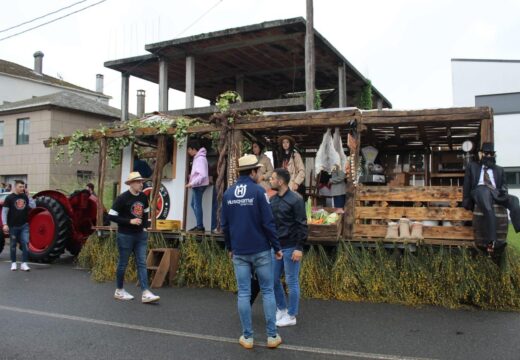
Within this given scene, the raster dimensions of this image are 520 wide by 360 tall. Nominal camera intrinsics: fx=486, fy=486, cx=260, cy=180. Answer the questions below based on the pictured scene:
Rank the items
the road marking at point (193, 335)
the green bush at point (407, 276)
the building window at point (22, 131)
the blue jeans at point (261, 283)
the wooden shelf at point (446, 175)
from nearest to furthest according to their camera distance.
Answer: the road marking at point (193, 335)
the blue jeans at point (261, 283)
the green bush at point (407, 276)
the wooden shelf at point (446, 175)
the building window at point (22, 131)

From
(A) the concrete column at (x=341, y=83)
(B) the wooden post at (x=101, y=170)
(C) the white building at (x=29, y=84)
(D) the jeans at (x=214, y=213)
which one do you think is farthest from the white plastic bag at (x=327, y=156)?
(C) the white building at (x=29, y=84)

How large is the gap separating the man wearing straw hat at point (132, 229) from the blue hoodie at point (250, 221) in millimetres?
2364

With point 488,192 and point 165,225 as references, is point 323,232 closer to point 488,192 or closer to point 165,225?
point 488,192

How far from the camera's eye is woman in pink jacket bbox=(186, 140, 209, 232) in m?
8.69

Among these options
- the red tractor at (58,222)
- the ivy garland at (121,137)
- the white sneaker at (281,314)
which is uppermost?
the ivy garland at (121,137)

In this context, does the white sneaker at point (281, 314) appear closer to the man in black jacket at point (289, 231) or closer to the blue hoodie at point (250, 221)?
the man in black jacket at point (289, 231)

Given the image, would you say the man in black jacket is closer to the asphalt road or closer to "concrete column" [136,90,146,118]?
the asphalt road

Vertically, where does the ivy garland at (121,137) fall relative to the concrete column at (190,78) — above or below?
below

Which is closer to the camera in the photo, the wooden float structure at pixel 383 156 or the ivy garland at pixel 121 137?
the wooden float structure at pixel 383 156

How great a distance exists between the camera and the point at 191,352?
4.73m

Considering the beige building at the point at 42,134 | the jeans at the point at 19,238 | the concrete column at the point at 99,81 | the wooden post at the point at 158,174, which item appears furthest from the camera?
the concrete column at the point at 99,81

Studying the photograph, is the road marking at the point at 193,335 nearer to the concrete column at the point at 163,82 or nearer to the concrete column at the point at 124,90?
the concrete column at the point at 163,82

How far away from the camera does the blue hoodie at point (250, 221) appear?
483cm

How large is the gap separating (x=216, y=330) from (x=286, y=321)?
810 mm
